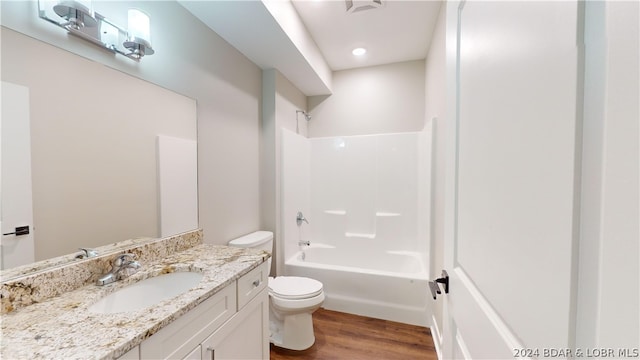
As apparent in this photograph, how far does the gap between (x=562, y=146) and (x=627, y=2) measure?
0.16 meters

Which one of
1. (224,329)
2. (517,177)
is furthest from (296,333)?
(517,177)

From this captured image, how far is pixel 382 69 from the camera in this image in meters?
3.08

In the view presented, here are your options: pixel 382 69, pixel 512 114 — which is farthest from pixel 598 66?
pixel 382 69

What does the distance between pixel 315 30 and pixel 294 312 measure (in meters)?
2.45

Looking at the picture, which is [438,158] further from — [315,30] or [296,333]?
[296,333]

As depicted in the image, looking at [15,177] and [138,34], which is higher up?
[138,34]

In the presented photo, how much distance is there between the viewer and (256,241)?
214cm

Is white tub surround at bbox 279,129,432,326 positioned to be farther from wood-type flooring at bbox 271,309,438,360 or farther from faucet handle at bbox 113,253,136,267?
faucet handle at bbox 113,253,136,267

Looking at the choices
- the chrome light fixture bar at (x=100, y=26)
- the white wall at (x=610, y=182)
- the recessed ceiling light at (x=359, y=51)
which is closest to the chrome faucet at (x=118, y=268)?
the chrome light fixture bar at (x=100, y=26)

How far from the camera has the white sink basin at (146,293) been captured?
3.31 ft

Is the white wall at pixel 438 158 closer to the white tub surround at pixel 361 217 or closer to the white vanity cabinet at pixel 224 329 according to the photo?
the white tub surround at pixel 361 217

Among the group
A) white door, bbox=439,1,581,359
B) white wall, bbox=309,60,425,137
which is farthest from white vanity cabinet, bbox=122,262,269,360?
white wall, bbox=309,60,425,137

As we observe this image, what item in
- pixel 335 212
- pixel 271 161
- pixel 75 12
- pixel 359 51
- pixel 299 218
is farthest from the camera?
pixel 335 212

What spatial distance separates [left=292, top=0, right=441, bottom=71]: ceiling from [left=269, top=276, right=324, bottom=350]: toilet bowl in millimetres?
2257
